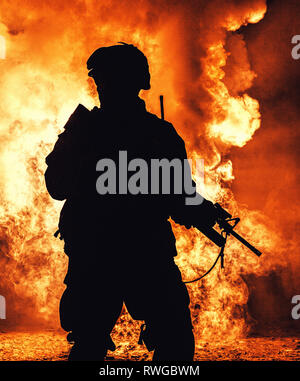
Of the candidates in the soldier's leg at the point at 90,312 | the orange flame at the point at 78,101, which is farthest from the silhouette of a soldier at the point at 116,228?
the orange flame at the point at 78,101

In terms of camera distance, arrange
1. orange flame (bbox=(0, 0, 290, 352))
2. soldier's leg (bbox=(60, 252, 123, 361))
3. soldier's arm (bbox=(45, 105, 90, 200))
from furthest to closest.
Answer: orange flame (bbox=(0, 0, 290, 352)), soldier's arm (bbox=(45, 105, 90, 200)), soldier's leg (bbox=(60, 252, 123, 361))

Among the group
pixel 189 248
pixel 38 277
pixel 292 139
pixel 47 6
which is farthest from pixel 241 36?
pixel 38 277

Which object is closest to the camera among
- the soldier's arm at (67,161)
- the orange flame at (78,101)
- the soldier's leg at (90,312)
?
the soldier's leg at (90,312)

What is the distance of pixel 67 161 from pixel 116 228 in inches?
25.7

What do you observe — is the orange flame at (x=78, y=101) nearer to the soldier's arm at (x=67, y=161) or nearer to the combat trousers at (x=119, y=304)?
the combat trousers at (x=119, y=304)

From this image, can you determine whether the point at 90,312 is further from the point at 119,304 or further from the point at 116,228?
the point at 116,228

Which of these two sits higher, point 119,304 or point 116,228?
point 116,228

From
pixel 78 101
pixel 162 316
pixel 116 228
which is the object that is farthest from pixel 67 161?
pixel 78 101

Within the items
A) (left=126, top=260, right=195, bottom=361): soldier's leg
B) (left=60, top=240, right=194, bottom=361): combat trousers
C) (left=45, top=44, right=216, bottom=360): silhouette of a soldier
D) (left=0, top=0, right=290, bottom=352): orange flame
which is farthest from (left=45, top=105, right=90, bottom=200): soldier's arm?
(left=0, top=0, right=290, bottom=352): orange flame

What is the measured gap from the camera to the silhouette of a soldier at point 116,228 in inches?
97.9

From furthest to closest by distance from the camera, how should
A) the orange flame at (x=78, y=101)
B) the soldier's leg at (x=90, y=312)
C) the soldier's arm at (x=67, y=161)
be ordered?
the orange flame at (x=78, y=101) → the soldier's arm at (x=67, y=161) → the soldier's leg at (x=90, y=312)

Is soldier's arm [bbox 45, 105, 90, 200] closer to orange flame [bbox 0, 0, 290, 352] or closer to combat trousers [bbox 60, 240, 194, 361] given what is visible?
combat trousers [bbox 60, 240, 194, 361]

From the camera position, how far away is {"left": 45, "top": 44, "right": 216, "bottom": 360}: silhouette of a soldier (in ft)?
8.16

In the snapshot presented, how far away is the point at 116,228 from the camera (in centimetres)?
257
